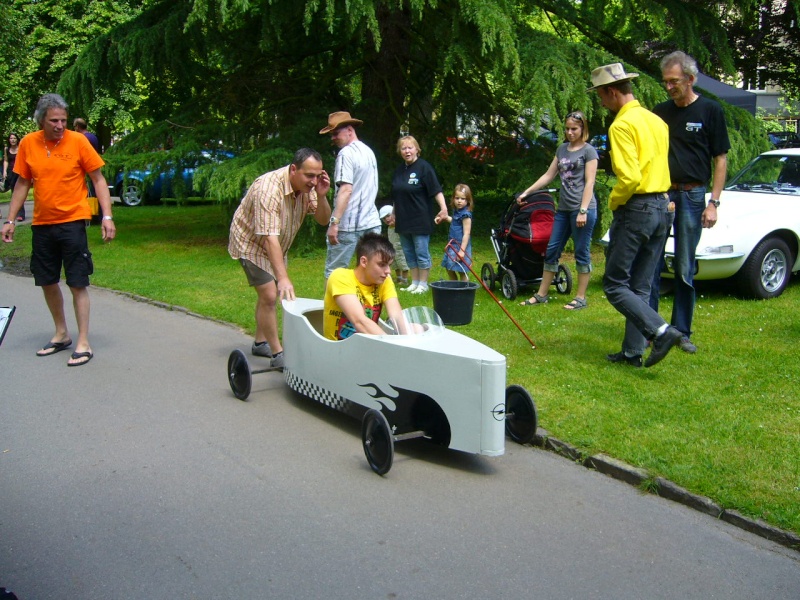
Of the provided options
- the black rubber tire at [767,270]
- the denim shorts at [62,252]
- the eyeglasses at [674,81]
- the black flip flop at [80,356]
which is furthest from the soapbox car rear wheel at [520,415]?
the black rubber tire at [767,270]

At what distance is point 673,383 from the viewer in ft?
20.9

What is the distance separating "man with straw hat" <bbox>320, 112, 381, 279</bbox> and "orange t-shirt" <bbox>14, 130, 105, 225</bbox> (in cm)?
216

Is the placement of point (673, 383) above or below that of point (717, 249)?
below

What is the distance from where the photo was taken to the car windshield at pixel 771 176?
10031 mm

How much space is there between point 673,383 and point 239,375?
3.31 metres

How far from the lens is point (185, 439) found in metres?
5.66

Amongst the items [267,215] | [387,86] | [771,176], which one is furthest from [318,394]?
[387,86]

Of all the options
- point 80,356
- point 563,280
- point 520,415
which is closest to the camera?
point 520,415

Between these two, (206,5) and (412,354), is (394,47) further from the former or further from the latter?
(412,354)

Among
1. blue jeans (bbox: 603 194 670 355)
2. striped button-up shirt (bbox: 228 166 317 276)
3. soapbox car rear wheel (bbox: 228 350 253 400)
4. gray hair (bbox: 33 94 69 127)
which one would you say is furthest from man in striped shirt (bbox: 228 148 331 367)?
blue jeans (bbox: 603 194 670 355)

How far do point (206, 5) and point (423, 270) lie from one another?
489cm

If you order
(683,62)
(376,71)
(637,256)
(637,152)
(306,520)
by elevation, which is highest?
(376,71)

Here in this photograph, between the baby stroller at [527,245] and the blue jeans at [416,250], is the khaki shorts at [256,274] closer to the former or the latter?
the blue jeans at [416,250]

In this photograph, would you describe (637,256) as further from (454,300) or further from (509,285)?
(509,285)
